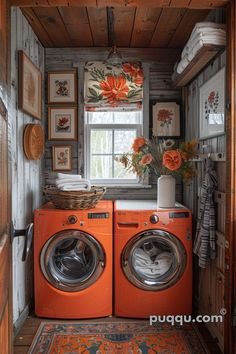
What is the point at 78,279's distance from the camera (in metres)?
2.56

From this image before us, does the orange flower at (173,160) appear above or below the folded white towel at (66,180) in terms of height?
above

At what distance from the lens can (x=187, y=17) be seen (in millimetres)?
2475

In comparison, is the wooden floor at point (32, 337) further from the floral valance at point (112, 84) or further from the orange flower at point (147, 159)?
the floral valance at point (112, 84)

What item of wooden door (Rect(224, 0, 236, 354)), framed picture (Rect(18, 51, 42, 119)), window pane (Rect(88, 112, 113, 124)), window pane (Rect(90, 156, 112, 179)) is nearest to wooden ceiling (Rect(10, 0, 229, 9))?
wooden door (Rect(224, 0, 236, 354))

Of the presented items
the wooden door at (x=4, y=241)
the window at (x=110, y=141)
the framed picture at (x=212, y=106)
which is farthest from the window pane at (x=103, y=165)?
the wooden door at (x=4, y=241)

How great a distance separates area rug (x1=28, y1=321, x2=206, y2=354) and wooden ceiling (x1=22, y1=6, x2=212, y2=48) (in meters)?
2.36

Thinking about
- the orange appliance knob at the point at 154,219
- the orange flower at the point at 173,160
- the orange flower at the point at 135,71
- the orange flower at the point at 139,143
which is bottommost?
the orange appliance knob at the point at 154,219

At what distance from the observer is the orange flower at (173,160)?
246 cm

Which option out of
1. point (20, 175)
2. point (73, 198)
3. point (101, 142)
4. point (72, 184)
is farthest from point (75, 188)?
point (101, 142)

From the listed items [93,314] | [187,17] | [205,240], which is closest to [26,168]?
[93,314]

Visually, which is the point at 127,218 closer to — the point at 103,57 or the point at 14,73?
the point at 14,73

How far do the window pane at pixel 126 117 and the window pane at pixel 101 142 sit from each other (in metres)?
0.15

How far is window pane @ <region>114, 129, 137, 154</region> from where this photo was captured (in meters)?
3.28

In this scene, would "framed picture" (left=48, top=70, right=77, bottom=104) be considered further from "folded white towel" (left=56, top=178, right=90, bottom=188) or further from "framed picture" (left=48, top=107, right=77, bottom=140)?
"folded white towel" (left=56, top=178, right=90, bottom=188)
